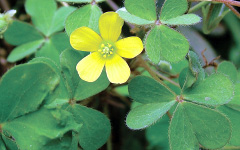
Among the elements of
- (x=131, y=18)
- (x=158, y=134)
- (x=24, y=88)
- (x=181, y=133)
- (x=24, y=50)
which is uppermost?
(x=131, y=18)

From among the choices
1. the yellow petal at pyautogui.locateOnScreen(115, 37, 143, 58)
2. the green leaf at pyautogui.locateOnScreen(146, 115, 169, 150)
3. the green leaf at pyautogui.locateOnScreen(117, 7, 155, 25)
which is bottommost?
the green leaf at pyautogui.locateOnScreen(146, 115, 169, 150)

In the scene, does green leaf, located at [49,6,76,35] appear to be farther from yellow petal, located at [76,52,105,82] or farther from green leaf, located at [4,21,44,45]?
yellow petal, located at [76,52,105,82]

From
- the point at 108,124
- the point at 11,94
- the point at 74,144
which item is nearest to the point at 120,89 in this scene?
the point at 108,124

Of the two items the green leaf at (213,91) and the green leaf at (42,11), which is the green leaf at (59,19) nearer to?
the green leaf at (42,11)

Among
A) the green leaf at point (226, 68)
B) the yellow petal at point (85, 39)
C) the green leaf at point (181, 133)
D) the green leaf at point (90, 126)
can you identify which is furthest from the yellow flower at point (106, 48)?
the green leaf at point (226, 68)

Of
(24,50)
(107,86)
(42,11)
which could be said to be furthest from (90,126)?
(42,11)

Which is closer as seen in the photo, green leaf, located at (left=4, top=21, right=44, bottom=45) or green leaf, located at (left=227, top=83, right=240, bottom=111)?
green leaf, located at (left=227, top=83, right=240, bottom=111)

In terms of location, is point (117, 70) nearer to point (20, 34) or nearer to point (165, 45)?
point (165, 45)

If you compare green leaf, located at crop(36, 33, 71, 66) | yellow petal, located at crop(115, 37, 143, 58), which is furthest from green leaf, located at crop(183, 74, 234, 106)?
green leaf, located at crop(36, 33, 71, 66)
